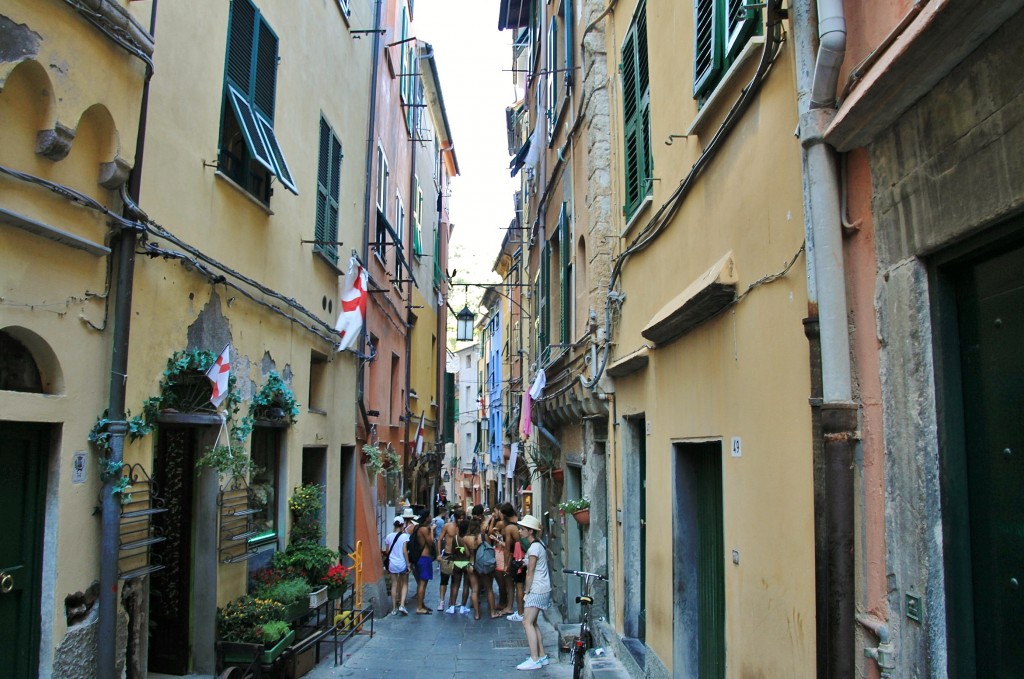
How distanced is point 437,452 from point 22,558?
2175 cm

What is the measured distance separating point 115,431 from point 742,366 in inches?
161

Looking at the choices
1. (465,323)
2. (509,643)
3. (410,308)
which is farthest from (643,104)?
(465,323)

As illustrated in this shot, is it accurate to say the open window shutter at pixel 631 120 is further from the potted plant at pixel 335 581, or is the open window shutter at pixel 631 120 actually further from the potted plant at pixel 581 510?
the potted plant at pixel 335 581

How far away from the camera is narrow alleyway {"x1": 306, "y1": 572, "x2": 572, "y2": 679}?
30.8 ft

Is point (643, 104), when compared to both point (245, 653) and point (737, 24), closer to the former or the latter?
point (737, 24)

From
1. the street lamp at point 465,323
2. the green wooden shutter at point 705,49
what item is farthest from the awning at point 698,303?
the street lamp at point 465,323

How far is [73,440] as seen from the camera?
5.27 meters

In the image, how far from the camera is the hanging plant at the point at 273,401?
28.2 ft

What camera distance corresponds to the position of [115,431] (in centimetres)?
557

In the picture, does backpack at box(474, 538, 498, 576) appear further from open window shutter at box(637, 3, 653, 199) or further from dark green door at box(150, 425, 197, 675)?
Answer: open window shutter at box(637, 3, 653, 199)

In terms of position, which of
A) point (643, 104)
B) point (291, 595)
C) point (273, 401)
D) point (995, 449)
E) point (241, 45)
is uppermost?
point (241, 45)

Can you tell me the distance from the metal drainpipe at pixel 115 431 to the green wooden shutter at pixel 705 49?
153 inches

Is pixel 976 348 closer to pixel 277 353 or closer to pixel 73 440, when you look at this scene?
pixel 73 440

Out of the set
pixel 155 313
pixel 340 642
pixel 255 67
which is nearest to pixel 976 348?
pixel 155 313
